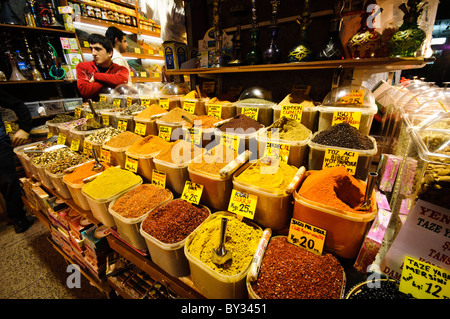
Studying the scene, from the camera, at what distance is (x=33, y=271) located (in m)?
1.99

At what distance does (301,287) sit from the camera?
2.17 feet

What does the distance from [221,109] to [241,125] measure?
338 millimetres

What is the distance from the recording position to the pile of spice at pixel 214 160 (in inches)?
39.1

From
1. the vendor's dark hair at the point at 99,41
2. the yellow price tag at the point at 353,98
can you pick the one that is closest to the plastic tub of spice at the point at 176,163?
the yellow price tag at the point at 353,98

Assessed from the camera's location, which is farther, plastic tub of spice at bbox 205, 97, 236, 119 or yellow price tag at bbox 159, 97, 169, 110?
yellow price tag at bbox 159, 97, 169, 110

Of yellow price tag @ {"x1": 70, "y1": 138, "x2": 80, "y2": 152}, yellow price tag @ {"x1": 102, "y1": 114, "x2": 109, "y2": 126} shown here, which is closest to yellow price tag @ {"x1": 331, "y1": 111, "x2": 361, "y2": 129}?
yellow price tag @ {"x1": 102, "y1": 114, "x2": 109, "y2": 126}

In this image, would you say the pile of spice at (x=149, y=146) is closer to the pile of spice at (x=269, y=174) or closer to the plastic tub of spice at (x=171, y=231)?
the plastic tub of spice at (x=171, y=231)

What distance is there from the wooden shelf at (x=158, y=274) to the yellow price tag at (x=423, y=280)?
710mm

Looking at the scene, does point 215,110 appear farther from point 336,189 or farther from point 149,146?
point 336,189

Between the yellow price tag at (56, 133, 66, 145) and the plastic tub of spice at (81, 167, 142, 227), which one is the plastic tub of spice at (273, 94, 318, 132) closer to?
the plastic tub of spice at (81, 167, 142, 227)

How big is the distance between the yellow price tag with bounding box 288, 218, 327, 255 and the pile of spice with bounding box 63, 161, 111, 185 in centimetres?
134

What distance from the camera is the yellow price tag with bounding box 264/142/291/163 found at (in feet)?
3.19
